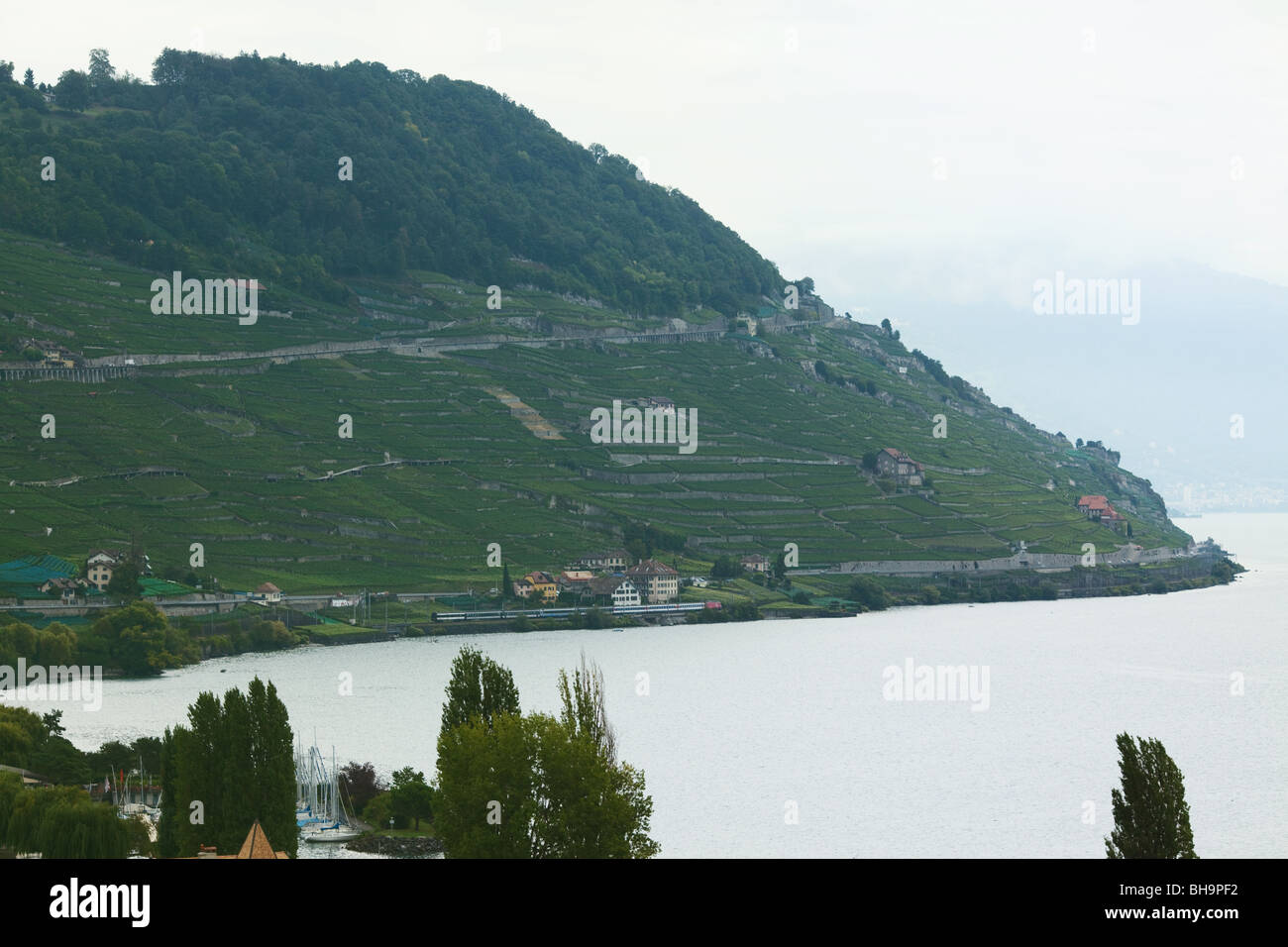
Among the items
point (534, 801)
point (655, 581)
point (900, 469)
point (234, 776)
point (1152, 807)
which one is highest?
point (900, 469)

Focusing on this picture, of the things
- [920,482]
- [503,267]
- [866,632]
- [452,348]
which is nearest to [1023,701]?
[866,632]

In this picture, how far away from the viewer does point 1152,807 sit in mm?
28109

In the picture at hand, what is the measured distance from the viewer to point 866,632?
360 ft

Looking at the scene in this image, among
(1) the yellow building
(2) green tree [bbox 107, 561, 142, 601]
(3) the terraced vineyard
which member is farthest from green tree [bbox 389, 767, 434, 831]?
(1) the yellow building

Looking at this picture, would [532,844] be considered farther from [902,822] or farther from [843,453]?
[843,453]

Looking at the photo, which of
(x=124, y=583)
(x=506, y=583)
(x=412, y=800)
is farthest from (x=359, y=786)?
(x=506, y=583)

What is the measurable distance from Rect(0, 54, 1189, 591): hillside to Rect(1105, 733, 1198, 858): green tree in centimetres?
8462

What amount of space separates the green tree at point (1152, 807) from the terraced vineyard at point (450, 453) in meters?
84.6

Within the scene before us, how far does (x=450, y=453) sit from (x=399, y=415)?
947 centimetres

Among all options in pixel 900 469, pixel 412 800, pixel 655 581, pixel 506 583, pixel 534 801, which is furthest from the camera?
pixel 900 469

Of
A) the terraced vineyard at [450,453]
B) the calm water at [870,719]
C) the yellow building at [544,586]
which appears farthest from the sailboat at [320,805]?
the yellow building at [544,586]

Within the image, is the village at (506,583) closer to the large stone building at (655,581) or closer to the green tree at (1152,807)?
the large stone building at (655,581)

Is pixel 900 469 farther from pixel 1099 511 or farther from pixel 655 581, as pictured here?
pixel 655 581

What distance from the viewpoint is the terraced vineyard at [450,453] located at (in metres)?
115
